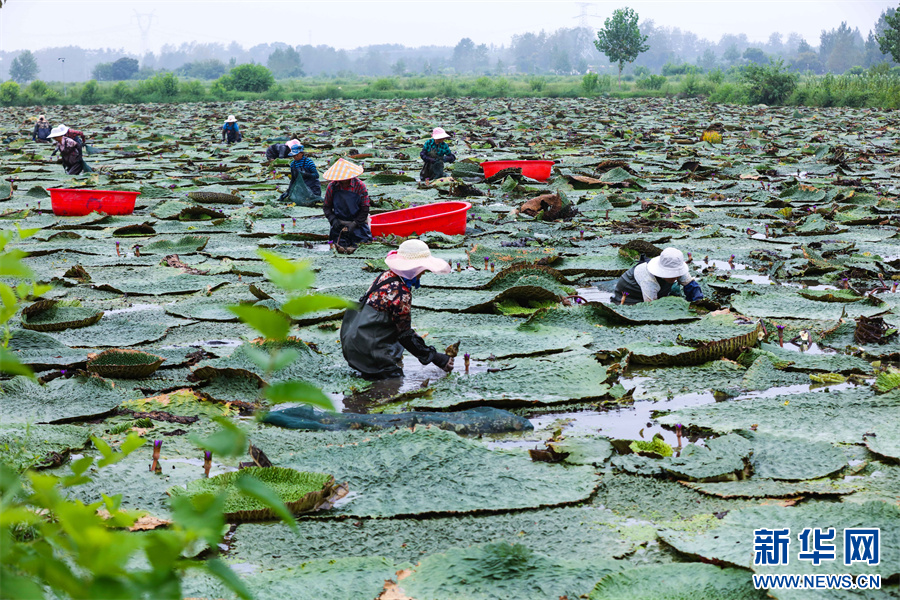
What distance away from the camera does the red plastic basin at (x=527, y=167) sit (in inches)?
462

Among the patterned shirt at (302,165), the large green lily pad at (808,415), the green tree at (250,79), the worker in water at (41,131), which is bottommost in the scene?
the large green lily pad at (808,415)

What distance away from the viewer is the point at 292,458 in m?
3.41

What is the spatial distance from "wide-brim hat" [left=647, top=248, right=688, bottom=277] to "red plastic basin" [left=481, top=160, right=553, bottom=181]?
640 cm

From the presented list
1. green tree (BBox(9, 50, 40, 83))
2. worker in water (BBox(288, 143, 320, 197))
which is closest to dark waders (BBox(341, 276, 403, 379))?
worker in water (BBox(288, 143, 320, 197))

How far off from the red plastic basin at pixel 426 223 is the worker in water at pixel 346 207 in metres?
0.22

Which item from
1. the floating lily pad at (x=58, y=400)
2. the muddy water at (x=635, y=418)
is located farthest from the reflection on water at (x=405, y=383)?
the floating lily pad at (x=58, y=400)

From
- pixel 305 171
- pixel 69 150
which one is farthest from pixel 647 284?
pixel 69 150

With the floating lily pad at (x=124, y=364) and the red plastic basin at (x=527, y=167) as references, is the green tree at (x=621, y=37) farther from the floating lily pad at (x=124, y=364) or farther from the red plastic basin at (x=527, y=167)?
the floating lily pad at (x=124, y=364)

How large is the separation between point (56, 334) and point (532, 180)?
7.78 m

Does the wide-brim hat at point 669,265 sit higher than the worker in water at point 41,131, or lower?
lower

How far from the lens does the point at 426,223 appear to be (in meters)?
8.12

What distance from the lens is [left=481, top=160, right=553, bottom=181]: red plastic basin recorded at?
11742 mm

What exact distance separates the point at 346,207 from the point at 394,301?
3.71m

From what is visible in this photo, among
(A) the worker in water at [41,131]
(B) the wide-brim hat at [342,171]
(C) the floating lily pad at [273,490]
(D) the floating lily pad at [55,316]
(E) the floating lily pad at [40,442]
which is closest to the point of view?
(C) the floating lily pad at [273,490]
